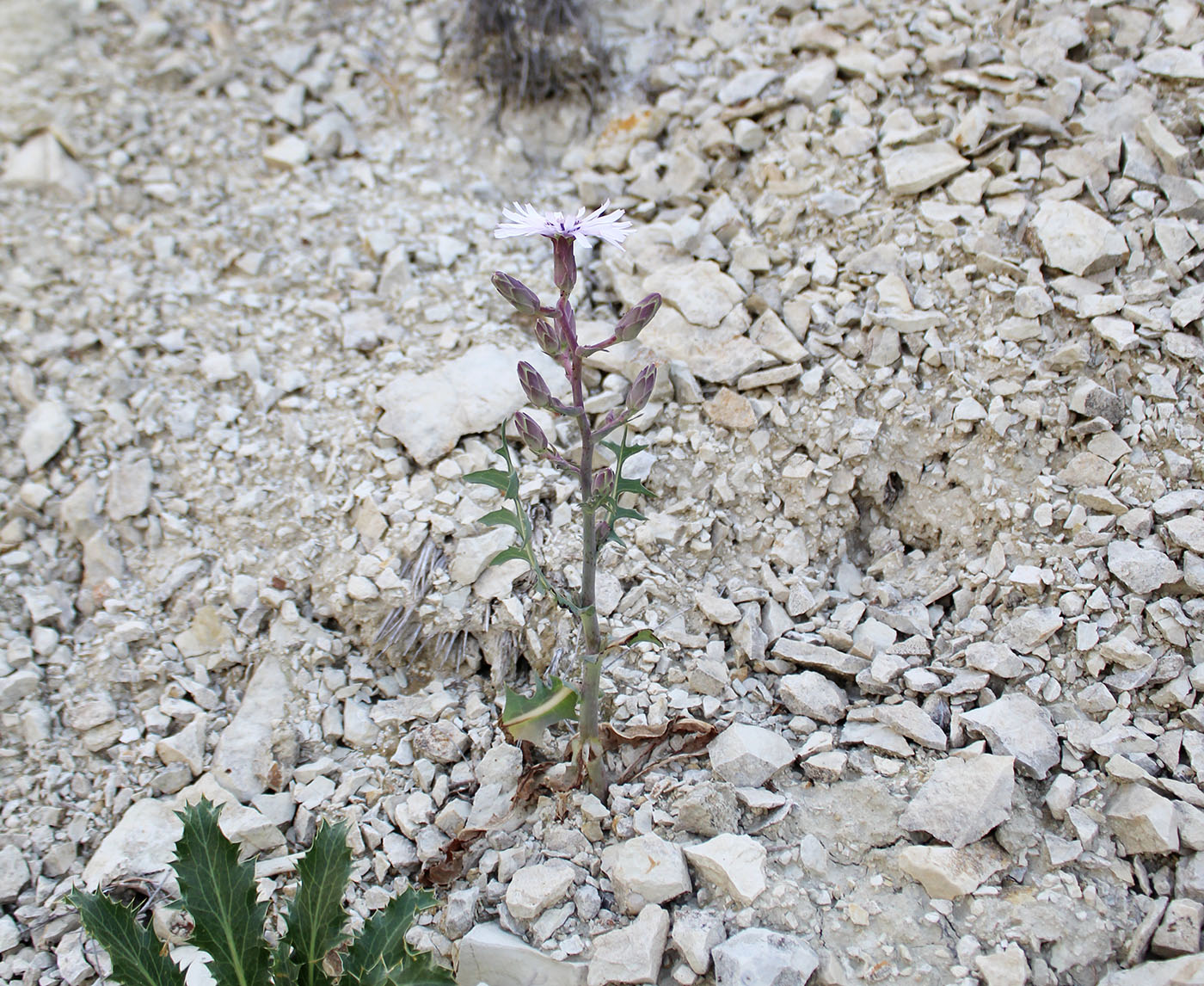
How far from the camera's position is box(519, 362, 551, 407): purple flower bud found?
2.22 metres

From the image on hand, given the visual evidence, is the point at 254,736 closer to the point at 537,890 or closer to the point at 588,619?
the point at 537,890

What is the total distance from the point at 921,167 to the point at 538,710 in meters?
2.68

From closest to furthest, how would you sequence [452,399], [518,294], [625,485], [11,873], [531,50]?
[518,294]
[625,485]
[11,873]
[452,399]
[531,50]

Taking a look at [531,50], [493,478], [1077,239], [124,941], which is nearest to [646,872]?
[493,478]

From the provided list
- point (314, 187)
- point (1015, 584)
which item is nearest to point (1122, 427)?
point (1015, 584)

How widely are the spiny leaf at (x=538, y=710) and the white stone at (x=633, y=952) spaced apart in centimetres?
56

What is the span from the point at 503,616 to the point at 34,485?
199cm

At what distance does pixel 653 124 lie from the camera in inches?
165

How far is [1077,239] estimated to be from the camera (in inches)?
125

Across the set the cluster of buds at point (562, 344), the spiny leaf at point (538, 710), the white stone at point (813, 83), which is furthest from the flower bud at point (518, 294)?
the white stone at point (813, 83)

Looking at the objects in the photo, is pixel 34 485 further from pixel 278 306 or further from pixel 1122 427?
pixel 1122 427

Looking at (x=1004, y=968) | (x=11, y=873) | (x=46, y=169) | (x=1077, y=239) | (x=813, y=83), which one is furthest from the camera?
(x=46, y=169)

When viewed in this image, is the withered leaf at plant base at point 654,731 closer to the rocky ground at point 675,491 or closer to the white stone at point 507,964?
the rocky ground at point 675,491

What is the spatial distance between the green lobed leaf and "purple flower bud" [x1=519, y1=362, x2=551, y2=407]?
131 centimetres
